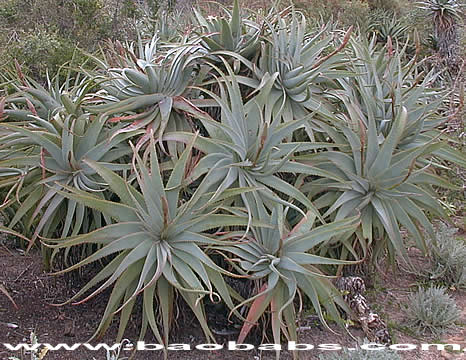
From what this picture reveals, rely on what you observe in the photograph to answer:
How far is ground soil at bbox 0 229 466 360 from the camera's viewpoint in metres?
3.40

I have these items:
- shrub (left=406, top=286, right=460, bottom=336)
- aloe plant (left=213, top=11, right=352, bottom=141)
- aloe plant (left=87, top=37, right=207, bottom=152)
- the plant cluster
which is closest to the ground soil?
shrub (left=406, top=286, right=460, bottom=336)

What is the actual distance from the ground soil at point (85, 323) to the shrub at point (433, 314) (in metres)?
0.06

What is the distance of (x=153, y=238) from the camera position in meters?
2.88

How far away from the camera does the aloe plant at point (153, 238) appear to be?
9.25 ft

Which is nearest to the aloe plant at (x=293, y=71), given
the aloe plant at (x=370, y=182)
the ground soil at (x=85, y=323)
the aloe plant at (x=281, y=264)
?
the aloe plant at (x=370, y=182)

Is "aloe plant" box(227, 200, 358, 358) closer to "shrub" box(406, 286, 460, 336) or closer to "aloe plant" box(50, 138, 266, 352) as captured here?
"aloe plant" box(50, 138, 266, 352)

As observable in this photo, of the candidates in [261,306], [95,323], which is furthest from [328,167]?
[95,323]

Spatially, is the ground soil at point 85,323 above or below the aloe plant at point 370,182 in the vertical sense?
below

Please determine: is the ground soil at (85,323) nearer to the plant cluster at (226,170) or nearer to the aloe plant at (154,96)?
the plant cluster at (226,170)

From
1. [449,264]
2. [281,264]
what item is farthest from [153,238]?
[449,264]

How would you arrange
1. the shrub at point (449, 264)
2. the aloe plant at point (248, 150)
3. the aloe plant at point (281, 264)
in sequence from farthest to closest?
the shrub at point (449, 264)
the aloe plant at point (248, 150)
the aloe plant at point (281, 264)

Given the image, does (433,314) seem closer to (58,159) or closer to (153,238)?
(153,238)

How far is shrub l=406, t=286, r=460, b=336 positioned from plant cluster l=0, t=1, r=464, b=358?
0.39 m

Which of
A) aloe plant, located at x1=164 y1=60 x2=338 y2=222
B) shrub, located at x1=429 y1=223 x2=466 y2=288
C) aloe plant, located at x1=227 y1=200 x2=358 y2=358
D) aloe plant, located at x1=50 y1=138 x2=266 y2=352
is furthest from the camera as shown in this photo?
shrub, located at x1=429 y1=223 x2=466 y2=288
